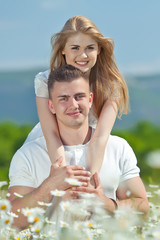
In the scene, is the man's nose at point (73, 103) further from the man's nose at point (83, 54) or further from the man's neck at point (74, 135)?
the man's nose at point (83, 54)

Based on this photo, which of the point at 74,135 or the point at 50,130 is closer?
the point at 74,135

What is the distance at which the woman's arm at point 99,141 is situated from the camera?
3521mm

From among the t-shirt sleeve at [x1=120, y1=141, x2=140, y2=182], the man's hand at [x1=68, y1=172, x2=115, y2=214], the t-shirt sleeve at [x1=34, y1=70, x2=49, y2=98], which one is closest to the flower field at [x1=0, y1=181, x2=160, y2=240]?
the man's hand at [x1=68, y1=172, x2=115, y2=214]

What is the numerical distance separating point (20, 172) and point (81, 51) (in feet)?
4.69

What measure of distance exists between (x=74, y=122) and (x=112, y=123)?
1.98 ft

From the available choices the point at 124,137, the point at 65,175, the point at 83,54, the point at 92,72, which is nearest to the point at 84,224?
the point at 65,175

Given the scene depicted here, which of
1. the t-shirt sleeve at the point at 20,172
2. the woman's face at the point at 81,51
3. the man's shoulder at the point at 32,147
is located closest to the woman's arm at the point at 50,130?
the man's shoulder at the point at 32,147

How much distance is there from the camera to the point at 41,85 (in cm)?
420

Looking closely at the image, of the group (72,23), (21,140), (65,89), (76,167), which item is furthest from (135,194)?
(21,140)

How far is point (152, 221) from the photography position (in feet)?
9.20

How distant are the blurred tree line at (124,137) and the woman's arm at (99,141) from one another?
756cm

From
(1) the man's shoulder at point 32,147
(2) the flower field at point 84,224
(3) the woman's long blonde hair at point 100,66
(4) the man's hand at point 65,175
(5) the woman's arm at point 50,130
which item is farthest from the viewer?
(3) the woman's long blonde hair at point 100,66

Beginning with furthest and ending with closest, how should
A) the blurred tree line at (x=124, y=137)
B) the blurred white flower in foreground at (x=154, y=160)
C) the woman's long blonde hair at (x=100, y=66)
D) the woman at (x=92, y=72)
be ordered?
the blurred tree line at (x=124, y=137)
the woman's long blonde hair at (x=100, y=66)
the woman at (x=92, y=72)
the blurred white flower in foreground at (x=154, y=160)

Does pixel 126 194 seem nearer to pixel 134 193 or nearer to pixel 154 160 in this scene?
pixel 134 193
